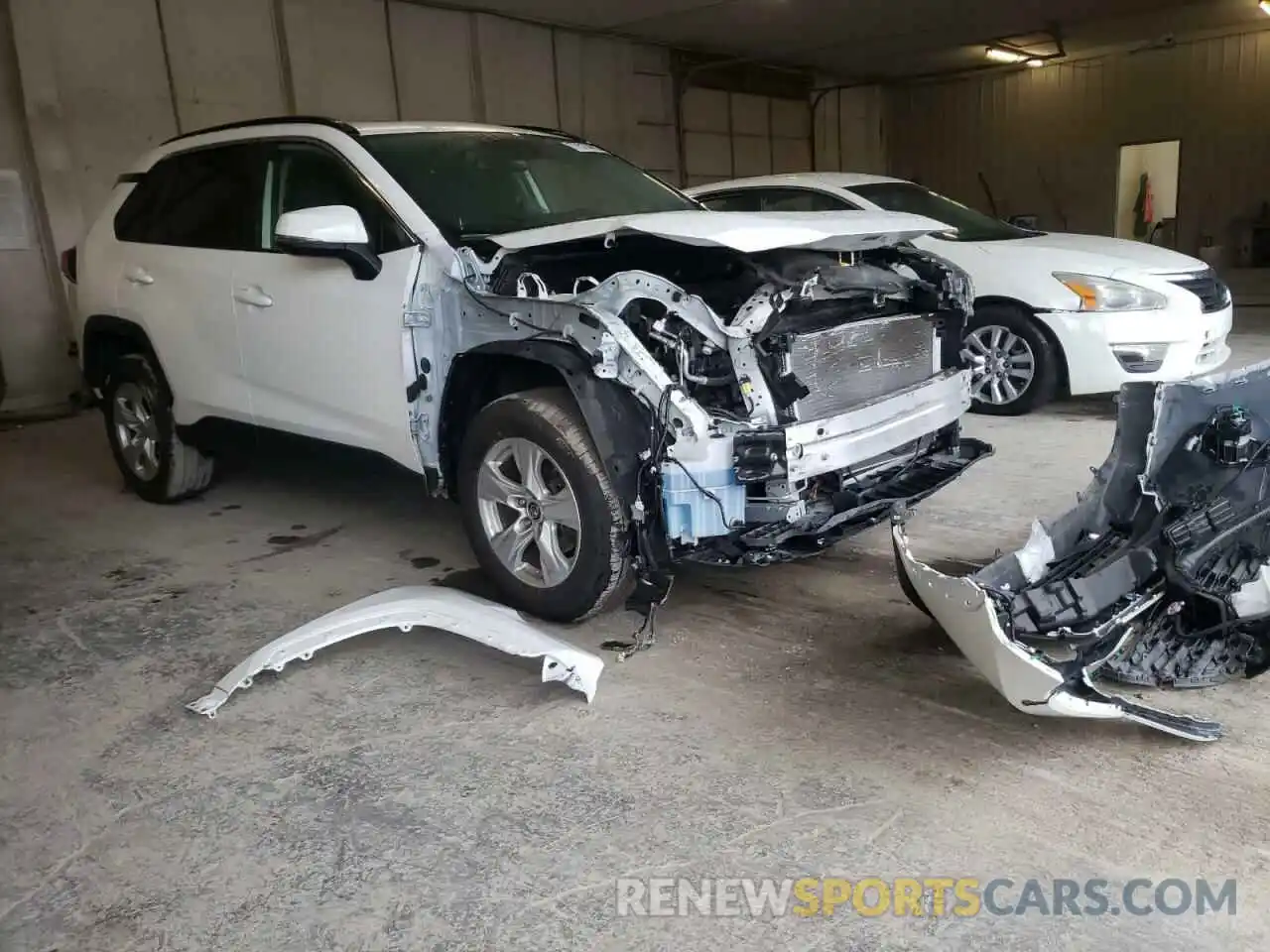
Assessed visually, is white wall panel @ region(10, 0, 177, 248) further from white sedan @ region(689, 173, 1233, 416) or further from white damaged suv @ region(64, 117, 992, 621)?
white sedan @ region(689, 173, 1233, 416)

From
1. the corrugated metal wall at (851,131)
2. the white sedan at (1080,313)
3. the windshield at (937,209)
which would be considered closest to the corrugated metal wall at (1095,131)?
the corrugated metal wall at (851,131)

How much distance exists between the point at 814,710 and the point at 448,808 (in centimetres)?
109

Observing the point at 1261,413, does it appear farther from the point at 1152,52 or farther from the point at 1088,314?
the point at 1152,52

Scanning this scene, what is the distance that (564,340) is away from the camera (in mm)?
3141

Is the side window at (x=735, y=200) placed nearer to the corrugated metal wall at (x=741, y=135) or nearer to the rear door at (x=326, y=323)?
the rear door at (x=326, y=323)

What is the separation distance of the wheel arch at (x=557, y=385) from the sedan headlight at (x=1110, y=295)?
4145 mm

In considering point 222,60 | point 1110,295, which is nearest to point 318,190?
point 1110,295

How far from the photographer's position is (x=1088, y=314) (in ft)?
19.7

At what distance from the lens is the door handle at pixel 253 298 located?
4223 millimetres

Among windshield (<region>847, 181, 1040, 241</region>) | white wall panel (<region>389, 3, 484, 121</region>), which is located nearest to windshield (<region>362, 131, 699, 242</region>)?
windshield (<region>847, 181, 1040, 241</region>)

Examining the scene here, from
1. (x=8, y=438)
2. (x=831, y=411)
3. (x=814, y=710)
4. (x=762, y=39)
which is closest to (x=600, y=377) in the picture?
(x=831, y=411)

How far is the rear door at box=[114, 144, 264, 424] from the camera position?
4465 mm

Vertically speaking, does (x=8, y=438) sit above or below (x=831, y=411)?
below

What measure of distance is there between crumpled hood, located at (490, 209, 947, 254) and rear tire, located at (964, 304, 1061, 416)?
2932 millimetres
